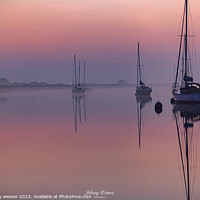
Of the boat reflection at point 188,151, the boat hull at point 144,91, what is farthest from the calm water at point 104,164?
the boat hull at point 144,91

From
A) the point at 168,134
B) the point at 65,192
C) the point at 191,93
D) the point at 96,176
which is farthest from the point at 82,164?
the point at 191,93

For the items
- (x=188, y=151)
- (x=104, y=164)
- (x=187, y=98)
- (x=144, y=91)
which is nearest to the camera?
(x=104, y=164)

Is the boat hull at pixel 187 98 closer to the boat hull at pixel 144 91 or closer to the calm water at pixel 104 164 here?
the calm water at pixel 104 164

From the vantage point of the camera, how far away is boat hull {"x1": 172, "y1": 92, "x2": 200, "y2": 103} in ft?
127

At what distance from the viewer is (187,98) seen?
1555 inches

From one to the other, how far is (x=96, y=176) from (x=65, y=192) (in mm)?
1748

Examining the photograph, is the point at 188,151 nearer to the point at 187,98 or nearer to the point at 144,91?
the point at 187,98

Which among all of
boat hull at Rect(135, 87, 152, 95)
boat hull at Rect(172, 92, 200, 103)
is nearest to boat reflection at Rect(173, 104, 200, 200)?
boat hull at Rect(172, 92, 200, 103)

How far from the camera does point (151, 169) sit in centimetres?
1187

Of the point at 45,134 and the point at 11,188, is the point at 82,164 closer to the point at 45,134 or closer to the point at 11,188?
the point at 11,188

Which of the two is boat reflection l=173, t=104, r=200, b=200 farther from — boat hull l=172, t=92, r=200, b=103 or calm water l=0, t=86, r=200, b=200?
boat hull l=172, t=92, r=200, b=103

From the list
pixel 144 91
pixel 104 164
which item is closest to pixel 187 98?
pixel 104 164

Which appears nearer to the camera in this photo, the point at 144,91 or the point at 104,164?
the point at 104,164

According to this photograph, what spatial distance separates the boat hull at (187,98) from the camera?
38.8m
